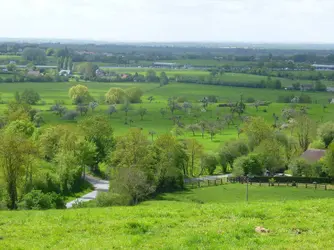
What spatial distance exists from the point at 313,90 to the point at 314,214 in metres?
160

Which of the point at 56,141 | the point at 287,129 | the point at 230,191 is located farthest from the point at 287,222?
the point at 287,129

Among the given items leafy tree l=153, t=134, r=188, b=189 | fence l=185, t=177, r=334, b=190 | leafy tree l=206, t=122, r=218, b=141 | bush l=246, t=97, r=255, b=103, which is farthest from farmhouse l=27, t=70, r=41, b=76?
fence l=185, t=177, r=334, b=190

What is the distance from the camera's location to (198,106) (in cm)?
13075

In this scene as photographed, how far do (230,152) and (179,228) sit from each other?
177 ft

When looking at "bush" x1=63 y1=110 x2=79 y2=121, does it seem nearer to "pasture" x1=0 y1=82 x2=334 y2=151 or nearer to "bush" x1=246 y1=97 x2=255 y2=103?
"pasture" x1=0 y1=82 x2=334 y2=151

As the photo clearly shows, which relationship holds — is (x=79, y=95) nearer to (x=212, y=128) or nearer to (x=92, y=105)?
(x=92, y=105)

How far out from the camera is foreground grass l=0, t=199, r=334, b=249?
14500 mm

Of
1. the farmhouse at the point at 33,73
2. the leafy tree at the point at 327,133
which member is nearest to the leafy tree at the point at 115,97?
the farmhouse at the point at 33,73

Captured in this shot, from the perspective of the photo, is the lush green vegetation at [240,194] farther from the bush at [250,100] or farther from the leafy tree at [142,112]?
the bush at [250,100]

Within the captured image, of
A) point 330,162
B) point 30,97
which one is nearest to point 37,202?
point 330,162

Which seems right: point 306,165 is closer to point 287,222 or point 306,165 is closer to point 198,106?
point 287,222

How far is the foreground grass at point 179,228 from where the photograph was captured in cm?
1450

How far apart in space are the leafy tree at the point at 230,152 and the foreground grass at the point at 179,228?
49.4m

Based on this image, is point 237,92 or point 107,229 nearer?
point 107,229
